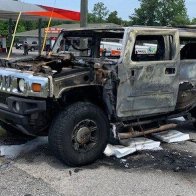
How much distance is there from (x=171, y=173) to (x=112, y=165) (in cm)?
77

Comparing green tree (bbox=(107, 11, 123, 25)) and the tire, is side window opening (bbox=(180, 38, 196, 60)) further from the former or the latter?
green tree (bbox=(107, 11, 123, 25))

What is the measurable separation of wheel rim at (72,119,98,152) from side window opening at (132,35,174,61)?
1280mm

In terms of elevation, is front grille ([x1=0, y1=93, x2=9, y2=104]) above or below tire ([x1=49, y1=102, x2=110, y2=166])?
above

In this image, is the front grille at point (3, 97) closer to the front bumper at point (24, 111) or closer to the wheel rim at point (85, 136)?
the front bumper at point (24, 111)

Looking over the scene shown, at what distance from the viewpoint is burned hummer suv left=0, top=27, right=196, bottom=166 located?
18.0ft

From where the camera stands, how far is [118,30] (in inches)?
251

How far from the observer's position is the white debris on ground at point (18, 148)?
6164 millimetres

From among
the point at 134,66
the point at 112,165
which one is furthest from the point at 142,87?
the point at 112,165

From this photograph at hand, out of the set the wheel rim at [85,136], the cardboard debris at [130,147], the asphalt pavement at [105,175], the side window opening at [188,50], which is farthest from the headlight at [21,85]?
the side window opening at [188,50]

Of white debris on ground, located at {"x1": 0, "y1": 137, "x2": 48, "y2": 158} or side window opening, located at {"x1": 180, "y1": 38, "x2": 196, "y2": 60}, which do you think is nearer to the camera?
white debris on ground, located at {"x1": 0, "y1": 137, "x2": 48, "y2": 158}

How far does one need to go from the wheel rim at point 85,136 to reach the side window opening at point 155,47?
1.28m

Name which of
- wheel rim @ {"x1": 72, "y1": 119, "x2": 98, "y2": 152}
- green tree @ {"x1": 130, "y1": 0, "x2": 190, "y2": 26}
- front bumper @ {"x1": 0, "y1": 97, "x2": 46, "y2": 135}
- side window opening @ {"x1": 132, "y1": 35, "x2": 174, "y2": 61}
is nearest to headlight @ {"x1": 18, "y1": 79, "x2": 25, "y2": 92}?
front bumper @ {"x1": 0, "y1": 97, "x2": 46, "y2": 135}

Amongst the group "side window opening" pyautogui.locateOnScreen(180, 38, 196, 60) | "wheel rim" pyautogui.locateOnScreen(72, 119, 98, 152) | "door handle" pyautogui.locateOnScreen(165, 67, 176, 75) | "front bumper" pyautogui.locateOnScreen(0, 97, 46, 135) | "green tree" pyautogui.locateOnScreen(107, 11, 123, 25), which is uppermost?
"side window opening" pyautogui.locateOnScreen(180, 38, 196, 60)

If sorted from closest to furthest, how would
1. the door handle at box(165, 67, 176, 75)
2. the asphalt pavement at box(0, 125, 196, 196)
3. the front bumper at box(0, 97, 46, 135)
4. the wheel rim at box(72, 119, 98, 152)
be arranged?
the asphalt pavement at box(0, 125, 196, 196) → the front bumper at box(0, 97, 46, 135) → the wheel rim at box(72, 119, 98, 152) → the door handle at box(165, 67, 176, 75)
